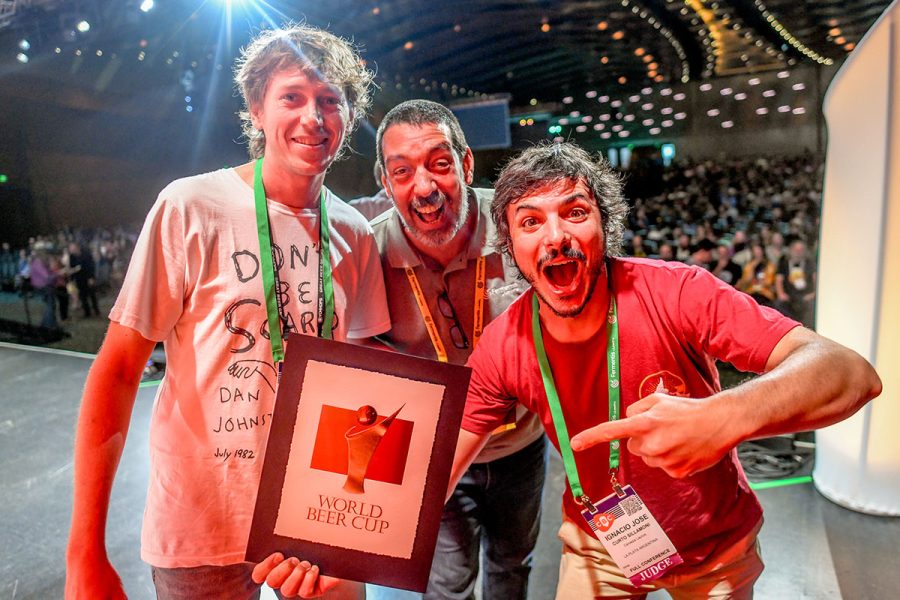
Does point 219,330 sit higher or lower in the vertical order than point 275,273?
lower

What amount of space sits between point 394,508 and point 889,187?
3.26m

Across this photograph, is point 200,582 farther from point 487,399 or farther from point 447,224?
Result: point 447,224

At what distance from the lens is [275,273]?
49.3 inches

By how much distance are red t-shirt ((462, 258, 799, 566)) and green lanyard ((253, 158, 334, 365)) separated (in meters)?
0.41

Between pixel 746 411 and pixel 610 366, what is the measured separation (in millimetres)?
445

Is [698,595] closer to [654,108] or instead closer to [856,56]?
[856,56]

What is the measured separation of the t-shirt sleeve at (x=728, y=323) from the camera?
110cm

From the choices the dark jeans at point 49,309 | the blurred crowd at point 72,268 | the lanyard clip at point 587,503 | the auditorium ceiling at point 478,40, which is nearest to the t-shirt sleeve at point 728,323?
the lanyard clip at point 587,503

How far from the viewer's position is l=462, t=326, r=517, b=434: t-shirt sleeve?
1.38 metres

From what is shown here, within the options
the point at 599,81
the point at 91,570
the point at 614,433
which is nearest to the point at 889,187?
the point at 614,433

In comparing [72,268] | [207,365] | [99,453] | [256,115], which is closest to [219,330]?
[207,365]

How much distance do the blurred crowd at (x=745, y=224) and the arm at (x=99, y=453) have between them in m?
5.99

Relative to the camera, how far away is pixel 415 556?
3.53 ft

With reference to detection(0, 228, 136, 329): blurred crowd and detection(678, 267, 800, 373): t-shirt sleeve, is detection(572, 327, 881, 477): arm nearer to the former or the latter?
detection(678, 267, 800, 373): t-shirt sleeve
